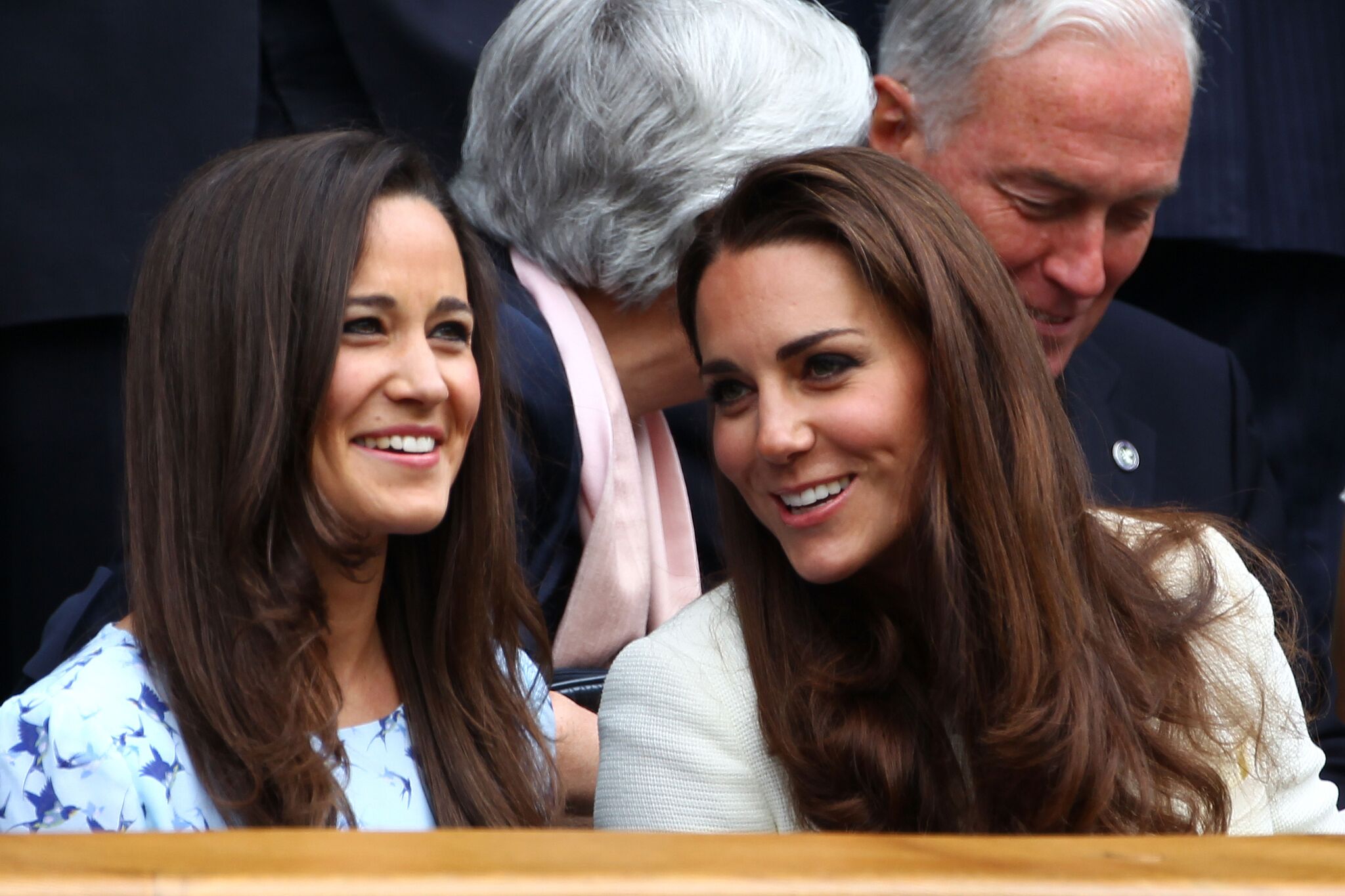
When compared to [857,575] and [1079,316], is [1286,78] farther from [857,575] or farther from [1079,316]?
[857,575]

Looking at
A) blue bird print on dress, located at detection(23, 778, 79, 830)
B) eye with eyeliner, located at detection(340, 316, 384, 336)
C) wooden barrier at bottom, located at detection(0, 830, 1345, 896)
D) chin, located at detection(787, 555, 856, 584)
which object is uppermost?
wooden barrier at bottom, located at detection(0, 830, 1345, 896)

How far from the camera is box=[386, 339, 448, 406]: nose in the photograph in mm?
1563

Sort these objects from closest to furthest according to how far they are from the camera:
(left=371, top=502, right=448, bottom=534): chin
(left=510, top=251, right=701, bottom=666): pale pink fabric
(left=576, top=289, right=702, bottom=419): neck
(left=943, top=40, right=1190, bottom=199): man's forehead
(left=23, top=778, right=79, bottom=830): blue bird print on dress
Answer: (left=23, top=778, right=79, bottom=830): blue bird print on dress < (left=371, top=502, right=448, bottom=534): chin < (left=510, top=251, right=701, bottom=666): pale pink fabric < (left=576, top=289, right=702, bottom=419): neck < (left=943, top=40, right=1190, bottom=199): man's forehead

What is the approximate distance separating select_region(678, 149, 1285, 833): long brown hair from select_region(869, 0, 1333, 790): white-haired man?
A: 0.87 metres

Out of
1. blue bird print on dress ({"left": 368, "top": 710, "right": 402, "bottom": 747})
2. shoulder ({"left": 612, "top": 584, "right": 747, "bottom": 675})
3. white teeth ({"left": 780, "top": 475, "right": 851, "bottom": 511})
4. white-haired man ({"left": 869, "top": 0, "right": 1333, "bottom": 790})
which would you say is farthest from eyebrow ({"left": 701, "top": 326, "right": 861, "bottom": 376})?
white-haired man ({"left": 869, "top": 0, "right": 1333, "bottom": 790})

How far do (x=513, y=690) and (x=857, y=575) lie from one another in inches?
16.2

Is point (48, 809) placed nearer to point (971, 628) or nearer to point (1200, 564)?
point (971, 628)

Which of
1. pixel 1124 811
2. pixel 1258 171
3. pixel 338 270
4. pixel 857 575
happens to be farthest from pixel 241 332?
pixel 1258 171

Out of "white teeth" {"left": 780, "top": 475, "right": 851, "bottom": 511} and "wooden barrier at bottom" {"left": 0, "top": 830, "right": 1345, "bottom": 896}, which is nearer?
"wooden barrier at bottom" {"left": 0, "top": 830, "right": 1345, "bottom": 896}

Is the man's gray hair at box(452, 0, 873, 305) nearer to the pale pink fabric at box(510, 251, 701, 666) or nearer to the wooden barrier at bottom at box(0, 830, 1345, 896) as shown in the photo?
the pale pink fabric at box(510, 251, 701, 666)

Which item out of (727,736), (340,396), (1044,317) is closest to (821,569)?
(727,736)

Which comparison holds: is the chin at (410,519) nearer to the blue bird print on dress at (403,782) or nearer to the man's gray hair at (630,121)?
the blue bird print on dress at (403,782)

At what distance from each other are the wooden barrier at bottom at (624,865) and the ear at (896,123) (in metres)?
2.26

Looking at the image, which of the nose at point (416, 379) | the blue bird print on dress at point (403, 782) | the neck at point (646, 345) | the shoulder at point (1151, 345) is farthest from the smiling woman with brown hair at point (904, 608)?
the shoulder at point (1151, 345)
